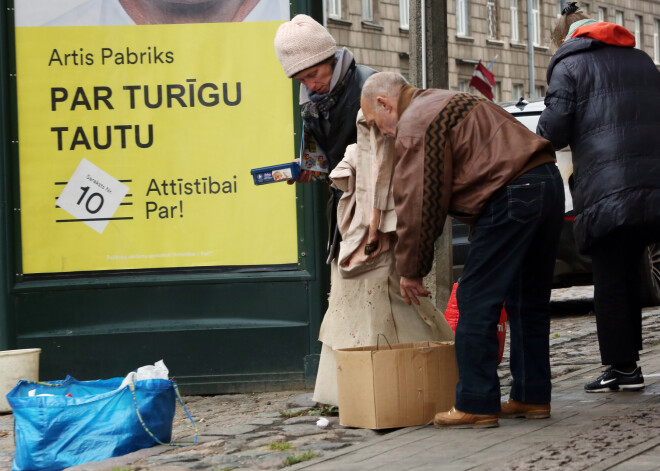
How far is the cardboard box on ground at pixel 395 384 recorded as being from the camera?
18.9 ft

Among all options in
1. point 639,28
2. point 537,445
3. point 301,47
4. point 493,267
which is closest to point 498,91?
point 639,28

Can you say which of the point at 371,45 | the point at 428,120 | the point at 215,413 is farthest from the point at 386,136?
the point at 371,45

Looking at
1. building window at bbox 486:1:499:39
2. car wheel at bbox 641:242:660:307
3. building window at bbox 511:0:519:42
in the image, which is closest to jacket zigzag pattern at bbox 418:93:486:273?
car wheel at bbox 641:242:660:307

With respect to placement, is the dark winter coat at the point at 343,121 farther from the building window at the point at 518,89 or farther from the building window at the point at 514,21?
the building window at the point at 514,21

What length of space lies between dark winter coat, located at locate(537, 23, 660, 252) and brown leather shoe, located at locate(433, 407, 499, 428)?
1.29 metres

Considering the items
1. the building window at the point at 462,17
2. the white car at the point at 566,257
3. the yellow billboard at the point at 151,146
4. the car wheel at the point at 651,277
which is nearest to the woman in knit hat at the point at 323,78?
the yellow billboard at the point at 151,146

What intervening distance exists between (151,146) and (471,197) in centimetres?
290

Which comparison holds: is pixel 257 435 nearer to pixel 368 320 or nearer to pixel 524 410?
pixel 368 320

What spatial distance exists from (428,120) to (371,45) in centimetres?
2959

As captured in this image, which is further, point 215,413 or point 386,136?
point 215,413

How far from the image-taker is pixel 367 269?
612 centimetres

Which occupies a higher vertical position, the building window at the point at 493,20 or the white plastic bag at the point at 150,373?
the building window at the point at 493,20

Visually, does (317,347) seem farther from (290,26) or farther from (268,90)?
(290,26)

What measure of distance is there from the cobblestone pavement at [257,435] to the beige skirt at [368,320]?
0.79 ft
